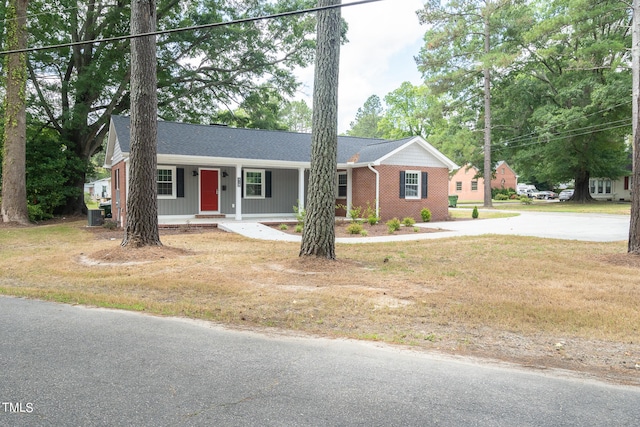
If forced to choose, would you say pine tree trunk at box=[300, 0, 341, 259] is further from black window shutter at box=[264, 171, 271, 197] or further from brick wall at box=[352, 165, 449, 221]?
black window shutter at box=[264, 171, 271, 197]

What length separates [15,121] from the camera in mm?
17031

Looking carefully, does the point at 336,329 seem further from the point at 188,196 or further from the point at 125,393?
the point at 188,196

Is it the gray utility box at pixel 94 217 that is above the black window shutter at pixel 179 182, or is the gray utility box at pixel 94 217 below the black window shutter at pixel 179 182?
below

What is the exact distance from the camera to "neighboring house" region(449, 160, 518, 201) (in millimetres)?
47844

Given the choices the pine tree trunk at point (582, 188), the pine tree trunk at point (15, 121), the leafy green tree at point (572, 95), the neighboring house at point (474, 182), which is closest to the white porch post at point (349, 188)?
the pine tree trunk at point (15, 121)

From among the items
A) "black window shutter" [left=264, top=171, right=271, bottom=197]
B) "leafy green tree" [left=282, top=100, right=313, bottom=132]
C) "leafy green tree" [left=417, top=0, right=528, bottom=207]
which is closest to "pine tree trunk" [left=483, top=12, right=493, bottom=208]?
"leafy green tree" [left=417, top=0, right=528, bottom=207]

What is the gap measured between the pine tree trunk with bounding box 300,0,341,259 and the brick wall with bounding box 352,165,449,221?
10.9 m

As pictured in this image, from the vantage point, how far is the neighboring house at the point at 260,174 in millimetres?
17156

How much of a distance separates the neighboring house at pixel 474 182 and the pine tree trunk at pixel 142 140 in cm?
4179

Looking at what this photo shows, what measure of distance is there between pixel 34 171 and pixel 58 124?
3224 mm

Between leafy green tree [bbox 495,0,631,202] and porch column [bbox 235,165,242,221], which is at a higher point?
leafy green tree [bbox 495,0,631,202]

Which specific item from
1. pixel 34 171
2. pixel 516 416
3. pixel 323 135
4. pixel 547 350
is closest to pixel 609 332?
pixel 547 350

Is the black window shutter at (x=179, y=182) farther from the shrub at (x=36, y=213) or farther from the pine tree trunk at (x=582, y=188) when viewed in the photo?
the pine tree trunk at (x=582, y=188)

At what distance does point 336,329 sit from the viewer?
14.9ft
